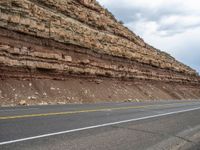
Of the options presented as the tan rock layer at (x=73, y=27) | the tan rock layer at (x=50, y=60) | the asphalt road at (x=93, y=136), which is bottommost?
the asphalt road at (x=93, y=136)

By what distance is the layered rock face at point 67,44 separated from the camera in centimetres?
2930

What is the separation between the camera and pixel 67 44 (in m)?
35.7

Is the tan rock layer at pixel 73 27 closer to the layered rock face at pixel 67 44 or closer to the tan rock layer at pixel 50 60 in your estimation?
the layered rock face at pixel 67 44

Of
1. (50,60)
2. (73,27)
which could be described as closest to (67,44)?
(73,27)

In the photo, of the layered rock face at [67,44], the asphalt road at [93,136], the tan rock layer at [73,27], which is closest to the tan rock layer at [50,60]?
the layered rock face at [67,44]

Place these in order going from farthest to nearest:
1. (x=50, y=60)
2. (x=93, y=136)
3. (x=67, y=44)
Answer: (x=67, y=44)
(x=50, y=60)
(x=93, y=136)

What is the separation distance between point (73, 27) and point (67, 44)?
2794mm

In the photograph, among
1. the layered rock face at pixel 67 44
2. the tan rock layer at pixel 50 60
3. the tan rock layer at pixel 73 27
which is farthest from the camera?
the tan rock layer at pixel 73 27

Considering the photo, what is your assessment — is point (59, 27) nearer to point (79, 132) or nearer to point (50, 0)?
point (50, 0)

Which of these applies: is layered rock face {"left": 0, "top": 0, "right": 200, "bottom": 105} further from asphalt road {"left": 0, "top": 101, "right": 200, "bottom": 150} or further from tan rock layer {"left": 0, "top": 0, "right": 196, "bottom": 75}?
asphalt road {"left": 0, "top": 101, "right": 200, "bottom": 150}

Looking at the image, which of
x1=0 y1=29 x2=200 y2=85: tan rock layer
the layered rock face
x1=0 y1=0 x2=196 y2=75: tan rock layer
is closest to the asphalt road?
x1=0 y1=29 x2=200 y2=85: tan rock layer

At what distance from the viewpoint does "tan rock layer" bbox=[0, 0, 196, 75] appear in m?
30.1

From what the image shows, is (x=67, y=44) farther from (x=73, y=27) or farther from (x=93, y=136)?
(x=93, y=136)

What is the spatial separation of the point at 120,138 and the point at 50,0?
2966 centimetres
